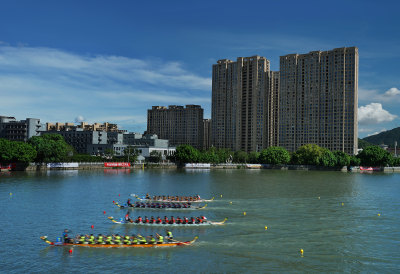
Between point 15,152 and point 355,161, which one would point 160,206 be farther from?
point 355,161

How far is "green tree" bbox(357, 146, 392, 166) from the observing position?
172 meters

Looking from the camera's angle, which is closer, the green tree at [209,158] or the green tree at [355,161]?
the green tree at [355,161]

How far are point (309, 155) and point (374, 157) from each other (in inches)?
1117

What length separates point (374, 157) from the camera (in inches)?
6796

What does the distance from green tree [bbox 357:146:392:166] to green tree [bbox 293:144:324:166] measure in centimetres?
1880

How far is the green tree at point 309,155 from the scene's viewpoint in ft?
570

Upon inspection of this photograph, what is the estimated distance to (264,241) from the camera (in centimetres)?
3838

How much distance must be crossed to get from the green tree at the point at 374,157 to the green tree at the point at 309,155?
61.7 feet

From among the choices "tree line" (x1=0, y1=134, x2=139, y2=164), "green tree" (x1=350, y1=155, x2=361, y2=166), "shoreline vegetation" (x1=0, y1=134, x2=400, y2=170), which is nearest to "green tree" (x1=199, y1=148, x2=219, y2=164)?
"shoreline vegetation" (x1=0, y1=134, x2=400, y2=170)

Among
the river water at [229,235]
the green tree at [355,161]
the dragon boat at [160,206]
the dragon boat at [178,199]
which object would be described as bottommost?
the river water at [229,235]

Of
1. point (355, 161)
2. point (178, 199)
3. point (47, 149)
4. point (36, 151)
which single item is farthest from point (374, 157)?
point (36, 151)

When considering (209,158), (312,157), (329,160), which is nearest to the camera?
(329,160)

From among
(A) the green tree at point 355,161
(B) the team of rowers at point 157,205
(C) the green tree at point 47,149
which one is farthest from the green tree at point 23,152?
(A) the green tree at point 355,161

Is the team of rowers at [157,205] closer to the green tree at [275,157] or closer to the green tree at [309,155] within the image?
the green tree at [309,155]
